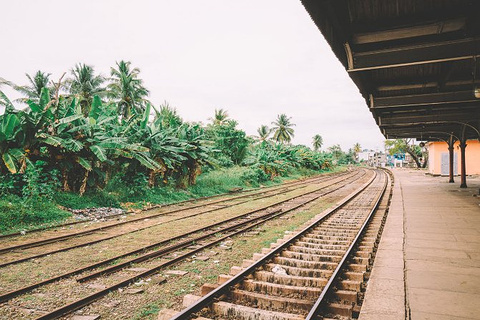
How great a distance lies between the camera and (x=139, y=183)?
1541 cm

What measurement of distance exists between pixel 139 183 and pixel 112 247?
7840mm

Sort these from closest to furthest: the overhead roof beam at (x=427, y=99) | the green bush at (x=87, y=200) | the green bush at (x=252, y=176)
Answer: the overhead roof beam at (x=427, y=99)
the green bush at (x=87, y=200)
the green bush at (x=252, y=176)

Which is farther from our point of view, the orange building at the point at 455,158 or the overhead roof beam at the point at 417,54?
the orange building at the point at 455,158

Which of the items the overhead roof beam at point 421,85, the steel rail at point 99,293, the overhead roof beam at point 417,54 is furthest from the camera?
the overhead roof beam at point 421,85

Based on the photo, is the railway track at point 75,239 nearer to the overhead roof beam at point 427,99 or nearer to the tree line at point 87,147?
the tree line at point 87,147

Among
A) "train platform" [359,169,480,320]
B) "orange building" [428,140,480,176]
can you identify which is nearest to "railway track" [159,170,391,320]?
"train platform" [359,169,480,320]

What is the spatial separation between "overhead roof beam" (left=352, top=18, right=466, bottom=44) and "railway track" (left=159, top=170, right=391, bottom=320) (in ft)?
15.2

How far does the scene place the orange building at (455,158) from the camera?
31902 millimetres

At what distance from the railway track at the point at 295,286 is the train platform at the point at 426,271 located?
1.00 feet

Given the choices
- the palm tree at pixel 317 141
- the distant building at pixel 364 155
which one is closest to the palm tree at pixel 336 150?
the palm tree at pixel 317 141

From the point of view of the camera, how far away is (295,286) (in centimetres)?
Answer: 478

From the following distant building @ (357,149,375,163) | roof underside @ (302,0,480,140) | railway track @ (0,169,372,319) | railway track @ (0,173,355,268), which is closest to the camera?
railway track @ (0,169,372,319)

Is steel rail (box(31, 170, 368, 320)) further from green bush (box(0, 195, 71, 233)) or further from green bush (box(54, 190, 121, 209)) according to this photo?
green bush (box(54, 190, 121, 209))

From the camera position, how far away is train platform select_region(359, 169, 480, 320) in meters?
3.88
